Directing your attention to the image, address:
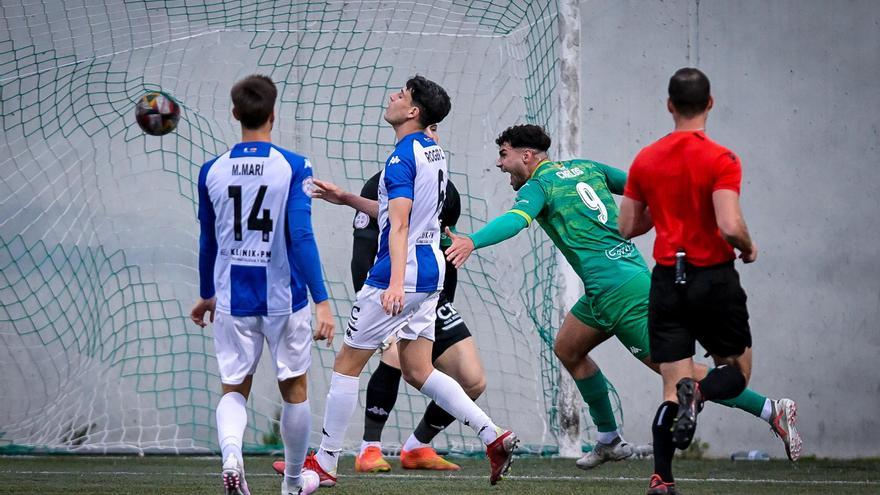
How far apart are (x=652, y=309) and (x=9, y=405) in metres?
5.41

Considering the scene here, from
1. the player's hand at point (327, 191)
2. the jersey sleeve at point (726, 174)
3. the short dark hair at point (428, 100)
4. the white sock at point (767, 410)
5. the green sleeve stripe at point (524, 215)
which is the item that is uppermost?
the short dark hair at point (428, 100)

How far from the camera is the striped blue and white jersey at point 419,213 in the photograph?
5.02 meters

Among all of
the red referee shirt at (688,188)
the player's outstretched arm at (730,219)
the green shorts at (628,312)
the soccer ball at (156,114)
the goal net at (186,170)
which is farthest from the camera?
the goal net at (186,170)

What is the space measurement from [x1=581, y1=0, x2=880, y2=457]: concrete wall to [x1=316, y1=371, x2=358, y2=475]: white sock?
3521mm

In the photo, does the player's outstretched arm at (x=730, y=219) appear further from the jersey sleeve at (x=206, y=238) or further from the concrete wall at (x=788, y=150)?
the concrete wall at (x=788, y=150)

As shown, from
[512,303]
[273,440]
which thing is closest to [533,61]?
[512,303]

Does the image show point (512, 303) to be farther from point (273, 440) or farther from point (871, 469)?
point (871, 469)

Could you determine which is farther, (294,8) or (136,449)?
(294,8)

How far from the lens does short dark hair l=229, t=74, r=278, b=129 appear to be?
422 centimetres

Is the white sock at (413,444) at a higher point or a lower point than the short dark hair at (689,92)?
lower

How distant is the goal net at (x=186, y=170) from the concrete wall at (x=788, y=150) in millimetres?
628

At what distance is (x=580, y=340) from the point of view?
5.96 meters

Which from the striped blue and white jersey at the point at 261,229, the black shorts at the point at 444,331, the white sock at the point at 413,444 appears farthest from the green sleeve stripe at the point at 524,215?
the white sock at the point at 413,444

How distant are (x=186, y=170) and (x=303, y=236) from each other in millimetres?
4225
